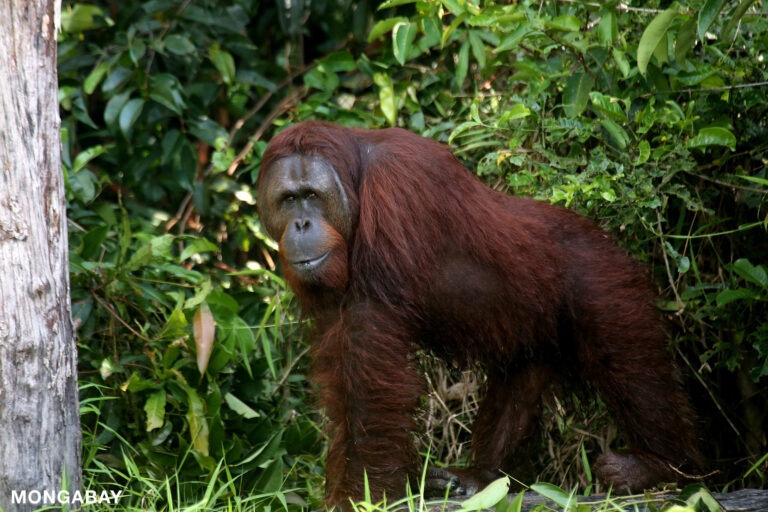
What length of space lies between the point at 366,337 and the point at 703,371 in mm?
1893

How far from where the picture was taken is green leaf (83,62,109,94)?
14.8 feet

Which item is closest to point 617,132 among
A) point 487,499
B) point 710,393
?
Result: point 710,393

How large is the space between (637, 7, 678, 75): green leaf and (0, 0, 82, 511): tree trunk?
1.94 metres

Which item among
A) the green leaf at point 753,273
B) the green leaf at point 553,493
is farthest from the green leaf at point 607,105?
the green leaf at point 553,493

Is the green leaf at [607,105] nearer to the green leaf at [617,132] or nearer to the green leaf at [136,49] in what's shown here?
the green leaf at [617,132]

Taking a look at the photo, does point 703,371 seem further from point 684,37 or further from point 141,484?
point 141,484

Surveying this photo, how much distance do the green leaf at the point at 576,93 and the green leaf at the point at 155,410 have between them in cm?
200

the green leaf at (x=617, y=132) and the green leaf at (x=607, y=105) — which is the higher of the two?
the green leaf at (x=607, y=105)

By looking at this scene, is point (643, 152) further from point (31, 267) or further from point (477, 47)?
point (31, 267)

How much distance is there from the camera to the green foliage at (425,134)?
3525 millimetres

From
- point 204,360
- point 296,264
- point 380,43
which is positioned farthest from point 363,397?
point 380,43

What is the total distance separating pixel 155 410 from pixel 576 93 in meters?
2.11

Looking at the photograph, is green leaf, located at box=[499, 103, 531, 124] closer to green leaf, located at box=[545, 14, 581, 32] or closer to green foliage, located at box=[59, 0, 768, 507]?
green foliage, located at box=[59, 0, 768, 507]

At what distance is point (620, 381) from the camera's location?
3426 mm
